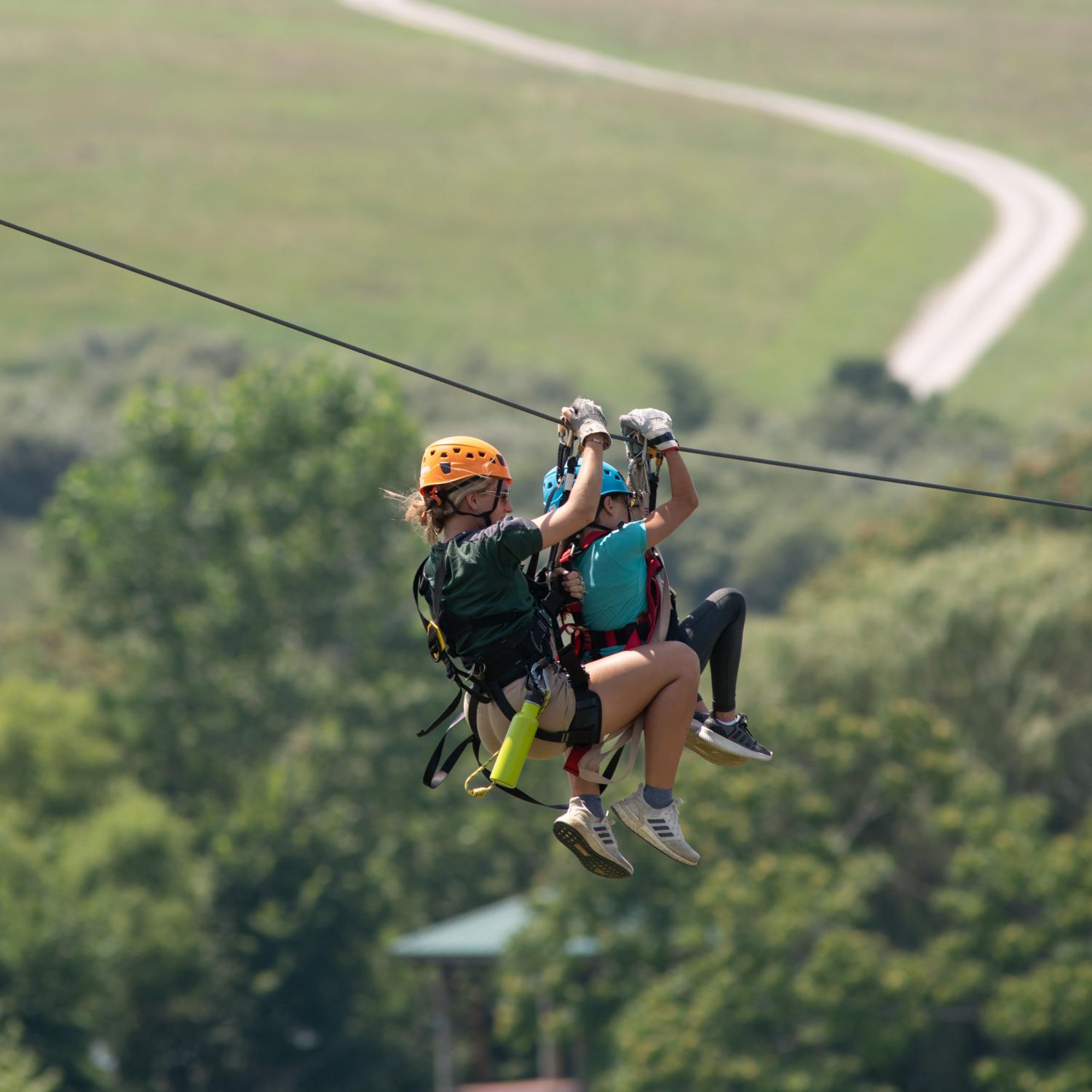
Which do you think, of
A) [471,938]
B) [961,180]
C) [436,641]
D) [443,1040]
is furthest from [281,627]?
[961,180]

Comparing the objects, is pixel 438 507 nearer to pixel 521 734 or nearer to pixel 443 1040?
pixel 521 734

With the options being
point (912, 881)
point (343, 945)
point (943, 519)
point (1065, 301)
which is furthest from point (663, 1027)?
point (1065, 301)

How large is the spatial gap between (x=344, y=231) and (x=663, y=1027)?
113 metres

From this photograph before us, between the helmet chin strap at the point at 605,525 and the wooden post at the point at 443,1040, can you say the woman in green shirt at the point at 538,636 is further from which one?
the wooden post at the point at 443,1040

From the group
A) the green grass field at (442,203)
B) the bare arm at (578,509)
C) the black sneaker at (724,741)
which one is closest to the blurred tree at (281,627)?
the black sneaker at (724,741)

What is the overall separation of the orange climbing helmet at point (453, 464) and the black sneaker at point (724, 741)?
68.8 inches

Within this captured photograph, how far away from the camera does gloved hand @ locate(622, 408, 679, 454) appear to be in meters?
9.52

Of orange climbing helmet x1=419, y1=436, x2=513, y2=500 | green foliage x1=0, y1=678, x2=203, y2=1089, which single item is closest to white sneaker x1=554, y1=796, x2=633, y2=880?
orange climbing helmet x1=419, y1=436, x2=513, y2=500

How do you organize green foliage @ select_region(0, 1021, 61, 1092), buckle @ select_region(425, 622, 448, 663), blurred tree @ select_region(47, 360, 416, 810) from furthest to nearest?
1. blurred tree @ select_region(47, 360, 416, 810)
2. green foliage @ select_region(0, 1021, 61, 1092)
3. buckle @ select_region(425, 622, 448, 663)

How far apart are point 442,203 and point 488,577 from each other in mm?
138683

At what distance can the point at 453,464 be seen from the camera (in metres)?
9.24

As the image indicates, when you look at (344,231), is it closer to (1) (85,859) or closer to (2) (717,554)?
(2) (717,554)

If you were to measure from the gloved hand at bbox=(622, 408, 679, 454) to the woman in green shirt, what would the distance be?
0.22 meters

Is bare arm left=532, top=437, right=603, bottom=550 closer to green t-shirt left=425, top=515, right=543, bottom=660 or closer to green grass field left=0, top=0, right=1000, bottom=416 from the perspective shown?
green t-shirt left=425, top=515, right=543, bottom=660
